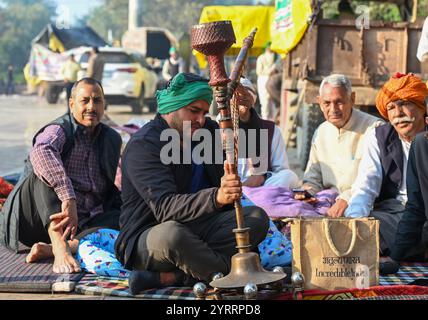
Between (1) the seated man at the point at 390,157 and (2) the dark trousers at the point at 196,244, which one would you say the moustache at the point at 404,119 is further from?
(2) the dark trousers at the point at 196,244

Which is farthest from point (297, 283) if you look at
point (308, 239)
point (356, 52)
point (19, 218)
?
point (356, 52)

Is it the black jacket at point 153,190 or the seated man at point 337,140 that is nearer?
the black jacket at point 153,190

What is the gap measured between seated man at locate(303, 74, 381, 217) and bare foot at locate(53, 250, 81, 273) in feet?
6.68

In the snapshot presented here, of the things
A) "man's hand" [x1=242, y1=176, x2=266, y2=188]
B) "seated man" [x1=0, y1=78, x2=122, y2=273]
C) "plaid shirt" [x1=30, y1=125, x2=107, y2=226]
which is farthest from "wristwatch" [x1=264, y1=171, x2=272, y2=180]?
"plaid shirt" [x1=30, y1=125, x2=107, y2=226]

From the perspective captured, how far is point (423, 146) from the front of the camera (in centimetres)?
496

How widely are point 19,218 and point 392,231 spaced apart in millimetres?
2353

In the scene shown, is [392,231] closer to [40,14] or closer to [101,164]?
[101,164]

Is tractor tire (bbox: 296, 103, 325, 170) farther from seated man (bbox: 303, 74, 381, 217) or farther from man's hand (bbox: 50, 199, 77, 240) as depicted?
man's hand (bbox: 50, 199, 77, 240)

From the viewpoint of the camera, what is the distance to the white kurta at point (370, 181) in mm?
5527

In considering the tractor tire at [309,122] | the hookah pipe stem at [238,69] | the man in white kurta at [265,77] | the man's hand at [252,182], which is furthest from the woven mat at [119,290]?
the man in white kurta at [265,77]

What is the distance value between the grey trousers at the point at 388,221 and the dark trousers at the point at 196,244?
3.58 feet

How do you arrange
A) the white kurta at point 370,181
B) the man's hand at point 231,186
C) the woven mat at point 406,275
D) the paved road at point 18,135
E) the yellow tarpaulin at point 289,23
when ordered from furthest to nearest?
the paved road at point 18,135, the yellow tarpaulin at point 289,23, the white kurta at point 370,181, the woven mat at point 406,275, the man's hand at point 231,186

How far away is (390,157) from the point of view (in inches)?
222

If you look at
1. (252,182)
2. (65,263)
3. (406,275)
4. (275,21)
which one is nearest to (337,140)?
(252,182)
